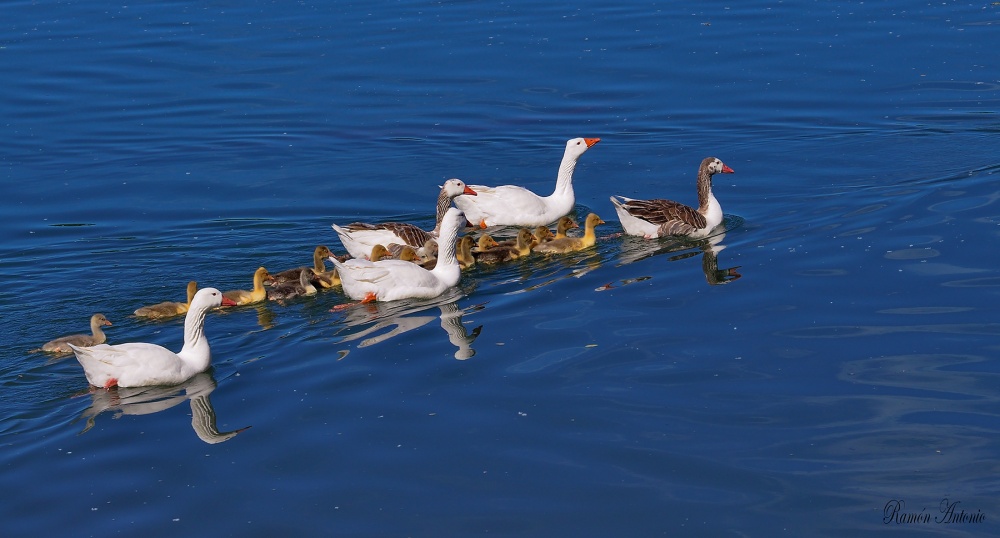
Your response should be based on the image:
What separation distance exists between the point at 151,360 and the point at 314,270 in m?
3.57

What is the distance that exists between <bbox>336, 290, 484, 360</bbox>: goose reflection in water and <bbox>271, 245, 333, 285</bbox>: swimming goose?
946 mm

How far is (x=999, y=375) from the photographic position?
12.5 m

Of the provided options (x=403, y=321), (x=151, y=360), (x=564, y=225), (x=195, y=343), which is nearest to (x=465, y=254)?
(x=564, y=225)

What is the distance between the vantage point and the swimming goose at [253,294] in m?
15.2

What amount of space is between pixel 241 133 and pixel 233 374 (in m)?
10.5

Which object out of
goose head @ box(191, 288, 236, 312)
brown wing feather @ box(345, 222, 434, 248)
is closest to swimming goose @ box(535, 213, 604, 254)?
brown wing feather @ box(345, 222, 434, 248)

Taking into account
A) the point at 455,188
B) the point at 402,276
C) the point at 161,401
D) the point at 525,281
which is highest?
the point at 455,188

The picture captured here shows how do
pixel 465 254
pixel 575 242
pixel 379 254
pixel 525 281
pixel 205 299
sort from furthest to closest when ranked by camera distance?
pixel 575 242 → pixel 465 254 → pixel 379 254 → pixel 525 281 → pixel 205 299

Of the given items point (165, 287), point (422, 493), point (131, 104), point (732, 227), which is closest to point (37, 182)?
point (131, 104)

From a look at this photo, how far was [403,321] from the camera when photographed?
15008 mm

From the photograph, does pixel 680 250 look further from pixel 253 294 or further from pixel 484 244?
pixel 253 294

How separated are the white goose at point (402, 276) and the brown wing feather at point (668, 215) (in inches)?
107

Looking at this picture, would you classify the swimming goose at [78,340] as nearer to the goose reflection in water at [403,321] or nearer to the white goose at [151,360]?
the white goose at [151,360]

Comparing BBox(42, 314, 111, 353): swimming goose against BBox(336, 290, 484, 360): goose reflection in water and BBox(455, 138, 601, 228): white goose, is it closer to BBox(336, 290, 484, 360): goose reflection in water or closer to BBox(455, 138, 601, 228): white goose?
BBox(336, 290, 484, 360): goose reflection in water
